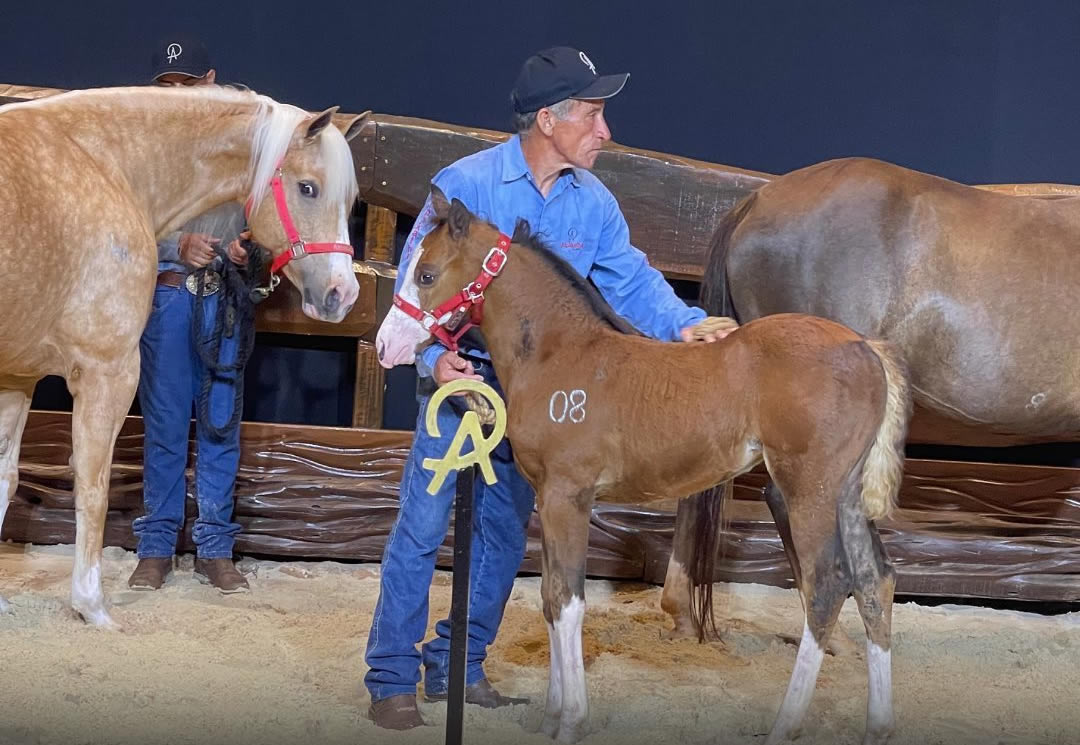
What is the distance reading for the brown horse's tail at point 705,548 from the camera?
3.59 meters

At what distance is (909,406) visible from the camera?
249 cm

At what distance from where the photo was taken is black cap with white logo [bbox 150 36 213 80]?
3920 millimetres

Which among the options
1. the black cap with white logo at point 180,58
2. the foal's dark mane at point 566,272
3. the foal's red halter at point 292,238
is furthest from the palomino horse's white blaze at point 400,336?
the black cap with white logo at point 180,58

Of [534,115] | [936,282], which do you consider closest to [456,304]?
[534,115]

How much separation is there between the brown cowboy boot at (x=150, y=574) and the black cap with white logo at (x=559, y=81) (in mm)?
2186

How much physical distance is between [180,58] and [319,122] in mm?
896

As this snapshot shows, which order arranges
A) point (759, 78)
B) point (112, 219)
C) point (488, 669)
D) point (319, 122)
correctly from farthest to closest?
point (759, 78)
point (319, 122)
point (112, 219)
point (488, 669)

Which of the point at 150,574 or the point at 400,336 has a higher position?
the point at 400,336

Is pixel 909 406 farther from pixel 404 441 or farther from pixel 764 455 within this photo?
pixel 404 441

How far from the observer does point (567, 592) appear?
8.14 feet

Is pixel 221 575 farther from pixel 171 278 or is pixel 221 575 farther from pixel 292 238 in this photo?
pixel 292 238

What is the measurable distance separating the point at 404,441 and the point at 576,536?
2.06m

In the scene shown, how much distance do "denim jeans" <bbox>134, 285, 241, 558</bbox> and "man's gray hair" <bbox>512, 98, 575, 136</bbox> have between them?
1601 millimetres

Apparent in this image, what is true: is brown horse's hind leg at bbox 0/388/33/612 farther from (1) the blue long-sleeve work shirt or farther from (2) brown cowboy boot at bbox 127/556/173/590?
(1) the blue long-sleeve work shirt
